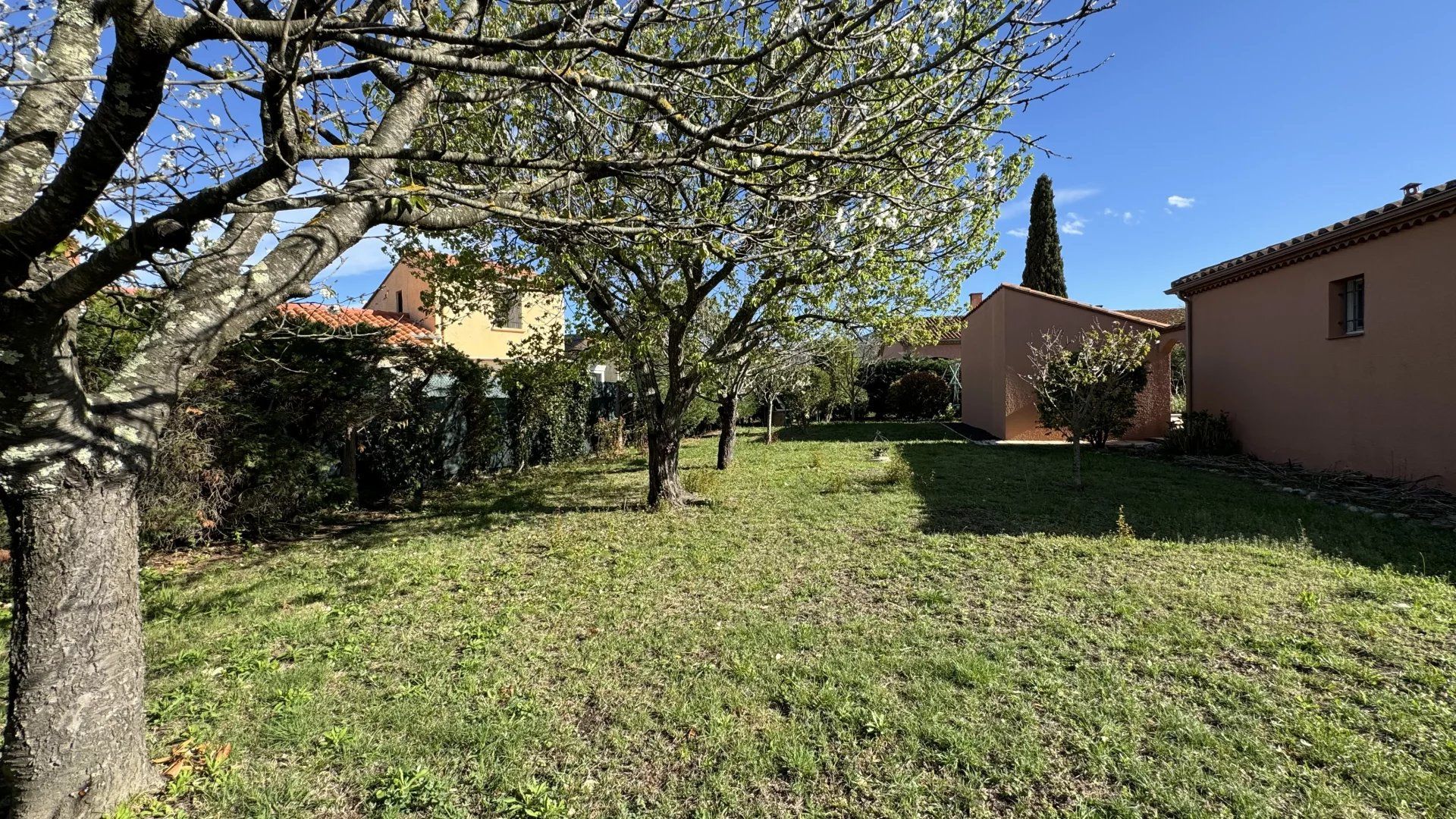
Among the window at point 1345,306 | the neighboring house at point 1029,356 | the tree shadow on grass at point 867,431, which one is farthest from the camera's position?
the tree shadow on grass at point 867,431

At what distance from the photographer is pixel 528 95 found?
11.0 ft

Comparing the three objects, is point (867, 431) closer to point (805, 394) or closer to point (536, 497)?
point (805, 394)

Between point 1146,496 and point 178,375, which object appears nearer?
point 178,375

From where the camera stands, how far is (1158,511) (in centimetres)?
688

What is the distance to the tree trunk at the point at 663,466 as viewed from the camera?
746cm

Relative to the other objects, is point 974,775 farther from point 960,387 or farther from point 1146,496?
point 960,387

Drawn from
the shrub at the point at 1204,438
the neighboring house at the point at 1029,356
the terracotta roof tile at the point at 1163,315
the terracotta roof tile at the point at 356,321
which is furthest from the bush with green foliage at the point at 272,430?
the terracotta roof tile at the point at 1163,315

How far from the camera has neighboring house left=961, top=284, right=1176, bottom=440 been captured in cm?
1379

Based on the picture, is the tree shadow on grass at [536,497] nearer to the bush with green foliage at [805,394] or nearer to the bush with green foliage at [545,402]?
the bush with green foliage at [545,402]

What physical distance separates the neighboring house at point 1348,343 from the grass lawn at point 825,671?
2.87 metres

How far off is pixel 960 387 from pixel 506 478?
56.2 feet

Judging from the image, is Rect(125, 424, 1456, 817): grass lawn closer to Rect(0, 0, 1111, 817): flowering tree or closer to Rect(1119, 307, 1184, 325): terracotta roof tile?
Rect(0, 0, 1111, 817): flowering tree

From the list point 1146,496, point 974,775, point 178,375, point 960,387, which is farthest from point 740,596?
point 960,387

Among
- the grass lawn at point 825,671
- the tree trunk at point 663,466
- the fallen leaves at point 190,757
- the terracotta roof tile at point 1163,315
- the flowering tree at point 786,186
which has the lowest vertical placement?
the fallen leaves at point 190,757
